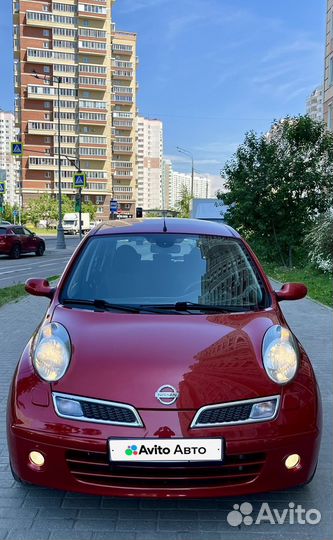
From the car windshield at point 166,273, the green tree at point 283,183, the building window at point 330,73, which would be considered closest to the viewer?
the car windshield at point 166,273

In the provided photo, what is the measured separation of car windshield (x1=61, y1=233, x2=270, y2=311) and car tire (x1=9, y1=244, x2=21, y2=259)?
20.6m

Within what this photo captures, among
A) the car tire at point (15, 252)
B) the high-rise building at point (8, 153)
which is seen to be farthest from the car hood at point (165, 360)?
the high-rise building at point (8, 153)

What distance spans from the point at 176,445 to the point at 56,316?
1.20 meters

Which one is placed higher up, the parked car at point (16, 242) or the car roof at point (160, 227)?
the car roof at point (160, 227)

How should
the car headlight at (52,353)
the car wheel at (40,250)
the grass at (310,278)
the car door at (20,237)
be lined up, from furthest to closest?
the car wheel at (40,250) → the car door at (20,237) → the grass at (310,278) → the car headlight at (52,353)

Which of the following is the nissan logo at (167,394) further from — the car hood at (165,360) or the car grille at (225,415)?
the car grille at (225,415)

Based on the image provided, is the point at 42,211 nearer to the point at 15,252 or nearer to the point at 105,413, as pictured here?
the point at 15,252

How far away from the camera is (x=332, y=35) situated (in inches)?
1366

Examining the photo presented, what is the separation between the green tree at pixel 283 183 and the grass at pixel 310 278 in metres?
0.88

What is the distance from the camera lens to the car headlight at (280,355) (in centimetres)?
276

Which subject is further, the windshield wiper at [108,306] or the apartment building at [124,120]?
the apartment building at [124,120]

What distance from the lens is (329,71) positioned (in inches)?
1395

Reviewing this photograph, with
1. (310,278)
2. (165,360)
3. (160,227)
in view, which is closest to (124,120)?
(310,278)

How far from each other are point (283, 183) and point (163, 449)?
46.2 feet
